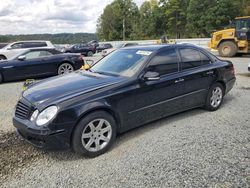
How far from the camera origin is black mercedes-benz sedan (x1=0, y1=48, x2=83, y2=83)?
1012 centimetres

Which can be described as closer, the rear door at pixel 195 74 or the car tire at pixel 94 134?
the car tire at pixel 94 134

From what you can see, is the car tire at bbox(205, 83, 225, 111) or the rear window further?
the rear window

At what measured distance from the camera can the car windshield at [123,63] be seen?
4590 mm

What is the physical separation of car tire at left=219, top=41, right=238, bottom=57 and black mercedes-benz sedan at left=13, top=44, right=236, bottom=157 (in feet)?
43.8

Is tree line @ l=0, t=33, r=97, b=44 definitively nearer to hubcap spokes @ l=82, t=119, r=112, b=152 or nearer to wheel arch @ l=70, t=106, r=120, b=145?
wheel arch @ l=70, t=106, r=120, b=145

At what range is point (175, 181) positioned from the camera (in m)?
3.17

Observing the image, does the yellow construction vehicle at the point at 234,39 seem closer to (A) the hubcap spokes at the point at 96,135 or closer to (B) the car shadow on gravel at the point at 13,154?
(A) the hubcap spokes at the point at 96,135

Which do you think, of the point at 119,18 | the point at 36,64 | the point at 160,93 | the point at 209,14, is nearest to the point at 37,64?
the point at 36,64

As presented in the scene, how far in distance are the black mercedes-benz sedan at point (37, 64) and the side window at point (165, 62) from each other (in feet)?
21.9

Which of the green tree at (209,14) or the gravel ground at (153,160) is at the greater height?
the green tree at (209,14)

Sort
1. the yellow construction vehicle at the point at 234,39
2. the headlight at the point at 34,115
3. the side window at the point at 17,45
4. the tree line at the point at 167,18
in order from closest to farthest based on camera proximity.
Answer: the headlight at the point at 34,115, the side window at the point at 17,45, the yellow construction vehicle at the point at 234,39, the tree line at the point at 167,18

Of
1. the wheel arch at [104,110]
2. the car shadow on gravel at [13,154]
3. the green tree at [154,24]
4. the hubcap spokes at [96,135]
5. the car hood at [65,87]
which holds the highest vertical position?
the green tree at [154,24]

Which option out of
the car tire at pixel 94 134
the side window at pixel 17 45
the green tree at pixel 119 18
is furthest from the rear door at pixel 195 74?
the green tree at pixel 119 18

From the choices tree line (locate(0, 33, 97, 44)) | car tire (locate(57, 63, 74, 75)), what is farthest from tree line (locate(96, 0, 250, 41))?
car tire (locate(57, 63, 74, 75))
